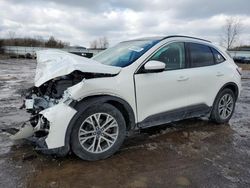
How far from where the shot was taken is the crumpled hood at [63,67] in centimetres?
365

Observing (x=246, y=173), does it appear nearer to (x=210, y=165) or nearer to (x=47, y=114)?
(x=210, y=165)

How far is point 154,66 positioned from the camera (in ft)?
13.5

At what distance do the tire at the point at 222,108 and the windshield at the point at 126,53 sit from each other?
1.95 metres

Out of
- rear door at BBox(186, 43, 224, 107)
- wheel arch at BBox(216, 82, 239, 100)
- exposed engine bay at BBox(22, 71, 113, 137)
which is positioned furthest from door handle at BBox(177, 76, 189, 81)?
exposed engine bay at BBox(22, 71, 113, 137)

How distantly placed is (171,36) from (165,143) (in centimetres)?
183

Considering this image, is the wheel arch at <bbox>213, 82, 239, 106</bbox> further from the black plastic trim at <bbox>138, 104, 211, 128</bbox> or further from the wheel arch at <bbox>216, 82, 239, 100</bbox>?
the black plastic trim at <bbox>138, 104, 211, 128</bbox>

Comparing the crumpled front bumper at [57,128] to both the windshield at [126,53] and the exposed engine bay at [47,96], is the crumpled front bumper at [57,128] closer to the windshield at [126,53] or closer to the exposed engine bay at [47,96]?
the exposed engine bay at [47,96]

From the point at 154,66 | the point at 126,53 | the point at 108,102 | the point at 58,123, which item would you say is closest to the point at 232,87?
the point at 154,66

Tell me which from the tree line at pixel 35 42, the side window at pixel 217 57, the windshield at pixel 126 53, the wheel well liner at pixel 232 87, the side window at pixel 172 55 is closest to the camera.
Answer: the windshield at pixel 126 53

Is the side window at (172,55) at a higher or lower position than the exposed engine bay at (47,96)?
higher

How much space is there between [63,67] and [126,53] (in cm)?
121

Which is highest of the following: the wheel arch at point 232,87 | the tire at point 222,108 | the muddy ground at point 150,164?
the wheel arch at point 232,87

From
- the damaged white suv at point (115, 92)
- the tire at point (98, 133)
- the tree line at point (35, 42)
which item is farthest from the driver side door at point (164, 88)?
the tree line at point (35, 42)

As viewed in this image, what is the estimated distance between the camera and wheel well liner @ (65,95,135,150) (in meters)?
3.50
